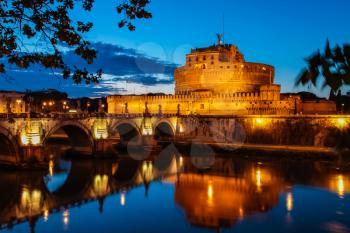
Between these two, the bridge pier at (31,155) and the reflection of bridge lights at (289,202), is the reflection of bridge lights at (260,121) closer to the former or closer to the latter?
the reflection of bridge lights at (289,202)

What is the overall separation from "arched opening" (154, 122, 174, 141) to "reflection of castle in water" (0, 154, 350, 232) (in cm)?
994

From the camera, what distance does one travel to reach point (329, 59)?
265cm

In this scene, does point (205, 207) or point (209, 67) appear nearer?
point (205, 207)

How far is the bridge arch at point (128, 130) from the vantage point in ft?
98.2

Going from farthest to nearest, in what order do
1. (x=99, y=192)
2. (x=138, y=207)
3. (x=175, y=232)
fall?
(x=99, y=192), (x=138, y=207), (x=175, y=232)

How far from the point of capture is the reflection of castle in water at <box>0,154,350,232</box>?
43.9ft

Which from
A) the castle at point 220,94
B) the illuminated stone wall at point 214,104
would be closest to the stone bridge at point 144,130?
the illuminated stone wall at point 214,104

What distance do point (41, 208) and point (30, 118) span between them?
26.0 feet

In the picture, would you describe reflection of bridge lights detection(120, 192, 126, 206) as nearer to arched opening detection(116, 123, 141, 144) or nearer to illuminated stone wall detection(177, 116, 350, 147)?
arched opening detection(116, 123, 141, 144)

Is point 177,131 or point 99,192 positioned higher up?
point 177,131

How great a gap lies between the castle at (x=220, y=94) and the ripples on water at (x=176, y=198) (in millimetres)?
15537

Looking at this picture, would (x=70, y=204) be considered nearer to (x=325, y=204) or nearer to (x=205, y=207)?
(x=205, y=207)

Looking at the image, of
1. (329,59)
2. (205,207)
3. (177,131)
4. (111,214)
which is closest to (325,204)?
(205,207)

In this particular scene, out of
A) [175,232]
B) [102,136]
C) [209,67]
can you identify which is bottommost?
[175,232]
